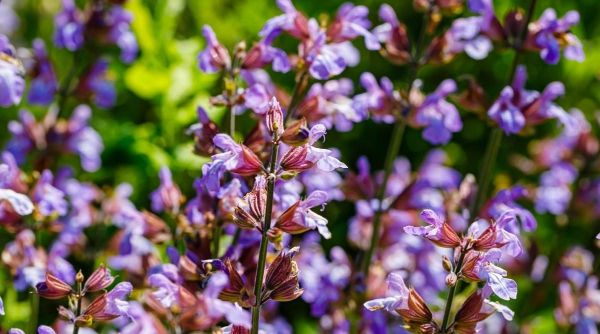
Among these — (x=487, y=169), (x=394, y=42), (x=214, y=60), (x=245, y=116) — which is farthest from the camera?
(x=245, y=116)

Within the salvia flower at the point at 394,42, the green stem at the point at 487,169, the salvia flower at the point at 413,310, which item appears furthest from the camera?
the salvia flower at the point at 394,42

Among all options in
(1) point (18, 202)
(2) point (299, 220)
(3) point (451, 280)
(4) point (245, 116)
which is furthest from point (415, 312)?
(4) point (245, 116)

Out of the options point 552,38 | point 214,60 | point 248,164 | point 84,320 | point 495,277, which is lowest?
point 84,320

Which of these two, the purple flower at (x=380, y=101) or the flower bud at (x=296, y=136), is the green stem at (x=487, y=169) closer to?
→ the purple flower at (x=380, y=101)

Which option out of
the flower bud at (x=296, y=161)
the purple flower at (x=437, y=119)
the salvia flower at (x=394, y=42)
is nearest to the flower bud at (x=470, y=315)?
the flower bud at (x=296, y=161)

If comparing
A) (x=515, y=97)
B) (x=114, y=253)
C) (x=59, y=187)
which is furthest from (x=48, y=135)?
(x=515, y=97)

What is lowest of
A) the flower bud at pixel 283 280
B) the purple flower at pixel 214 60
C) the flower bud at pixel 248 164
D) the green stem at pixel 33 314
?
the green stem at pixel 33 314

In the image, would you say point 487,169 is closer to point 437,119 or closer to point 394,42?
point 437,119
